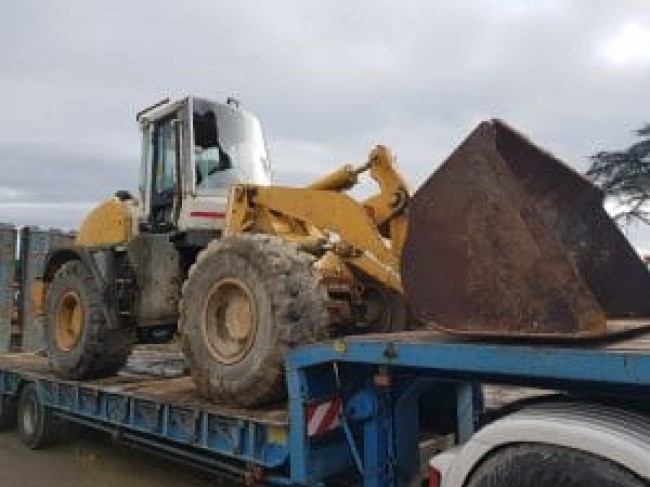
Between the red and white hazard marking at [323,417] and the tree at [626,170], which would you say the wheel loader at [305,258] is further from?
the tree at [626,170]

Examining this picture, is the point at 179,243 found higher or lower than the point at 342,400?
higher

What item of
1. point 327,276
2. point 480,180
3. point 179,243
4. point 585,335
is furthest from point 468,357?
point 179,243

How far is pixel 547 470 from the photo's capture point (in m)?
3.34

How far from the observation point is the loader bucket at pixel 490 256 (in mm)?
3701

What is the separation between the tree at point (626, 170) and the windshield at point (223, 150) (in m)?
12.0

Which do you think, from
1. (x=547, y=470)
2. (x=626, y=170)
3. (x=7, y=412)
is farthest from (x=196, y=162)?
(x=626, y=170)

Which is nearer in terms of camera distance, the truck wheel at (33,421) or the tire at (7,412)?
the truck wheel at (33,421)

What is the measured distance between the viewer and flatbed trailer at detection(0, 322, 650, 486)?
11.7 feet

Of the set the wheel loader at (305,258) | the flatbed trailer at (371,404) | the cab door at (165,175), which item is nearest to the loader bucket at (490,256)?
the wheel loader at (305,258)

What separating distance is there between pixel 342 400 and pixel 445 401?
812mm

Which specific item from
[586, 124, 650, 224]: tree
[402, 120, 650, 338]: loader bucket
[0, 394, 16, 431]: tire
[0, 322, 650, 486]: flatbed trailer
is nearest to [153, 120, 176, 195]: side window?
[0, 322, 650, 486]: flatbed trailer

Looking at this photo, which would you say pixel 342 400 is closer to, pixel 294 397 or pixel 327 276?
pixel 294 397

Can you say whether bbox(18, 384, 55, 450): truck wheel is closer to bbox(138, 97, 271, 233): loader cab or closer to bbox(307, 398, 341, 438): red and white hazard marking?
bbox(138, 97, 271, 233): loader cab

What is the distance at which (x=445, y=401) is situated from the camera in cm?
542
